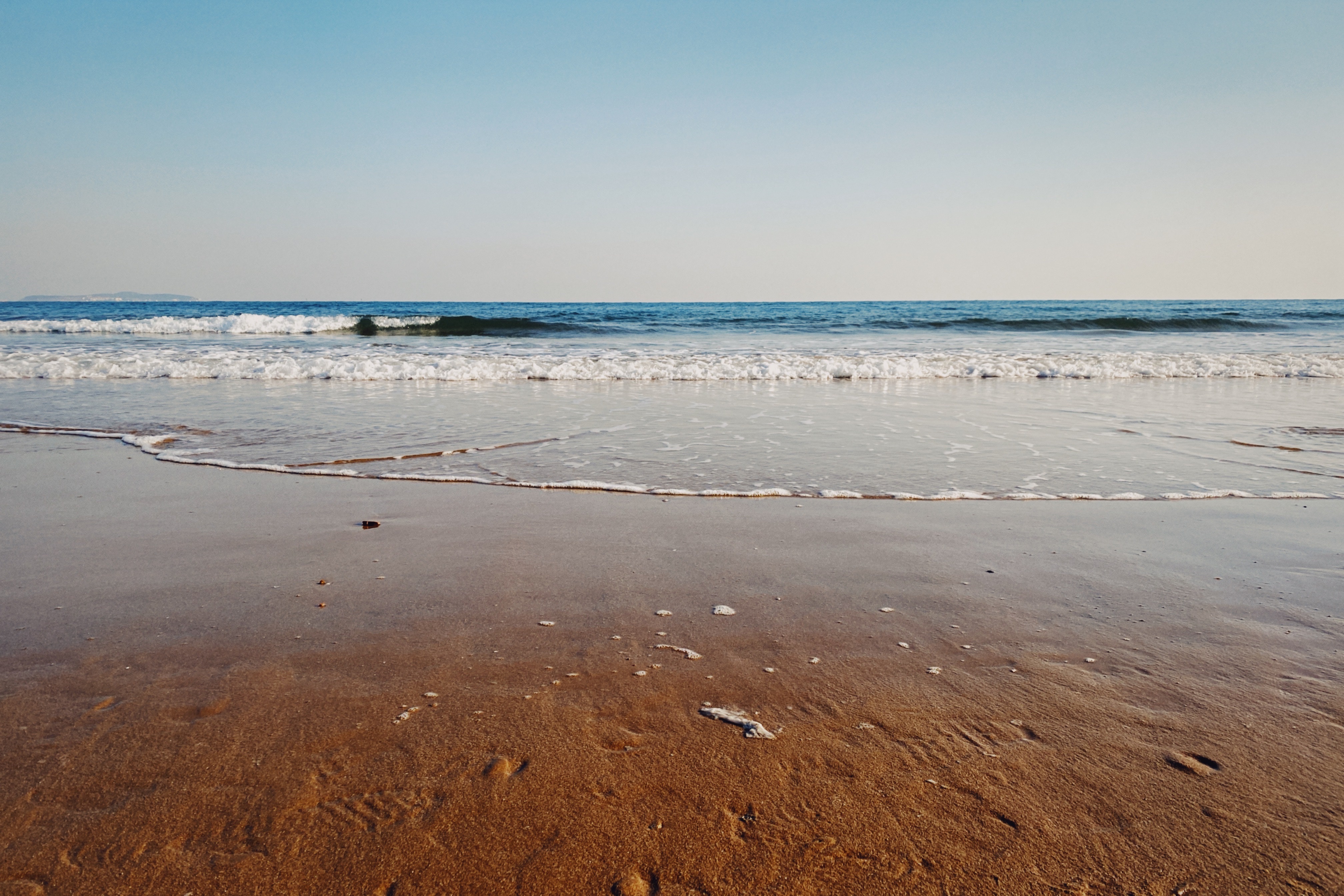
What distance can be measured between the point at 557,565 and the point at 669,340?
58.0ft

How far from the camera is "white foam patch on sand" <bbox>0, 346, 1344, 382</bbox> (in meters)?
11.9

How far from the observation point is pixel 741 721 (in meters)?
1.91

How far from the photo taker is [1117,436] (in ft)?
21.4

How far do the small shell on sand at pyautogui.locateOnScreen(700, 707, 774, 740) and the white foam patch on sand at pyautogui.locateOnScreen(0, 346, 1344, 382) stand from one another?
1002 centimetres

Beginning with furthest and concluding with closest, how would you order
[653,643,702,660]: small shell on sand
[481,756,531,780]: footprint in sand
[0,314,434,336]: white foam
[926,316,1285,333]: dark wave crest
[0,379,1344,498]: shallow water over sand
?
[926,316,1285,333]: dark wave crest, [0,314,434,336]: white foam, [0,379,1344,498]: shallow water over sand, [653,643,702,660]: small shell on sand, [481,756,531,780]: footprint in sand

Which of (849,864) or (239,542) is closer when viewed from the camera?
(849,864)

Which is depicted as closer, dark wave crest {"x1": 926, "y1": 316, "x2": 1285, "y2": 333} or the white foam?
the white foam

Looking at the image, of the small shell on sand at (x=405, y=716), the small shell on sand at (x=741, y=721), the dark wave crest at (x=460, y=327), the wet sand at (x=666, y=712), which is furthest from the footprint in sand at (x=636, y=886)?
the dark wave crest at (x=460, y=327)

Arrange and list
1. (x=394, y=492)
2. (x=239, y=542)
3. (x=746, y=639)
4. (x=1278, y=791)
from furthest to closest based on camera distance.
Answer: (x=394, y=492), (x=239, y=542), (x=746, y=639), (x=1278, y=791)

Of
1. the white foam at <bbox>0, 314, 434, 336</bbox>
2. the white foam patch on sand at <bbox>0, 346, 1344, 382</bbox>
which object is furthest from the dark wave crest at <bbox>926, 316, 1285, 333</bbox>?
the white foam at <bbox>0, 314, 434, 336</bbox>

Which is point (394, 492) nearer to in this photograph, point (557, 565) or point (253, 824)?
point (557, 565)

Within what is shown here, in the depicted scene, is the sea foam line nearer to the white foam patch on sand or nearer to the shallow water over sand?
the shallow water over sand

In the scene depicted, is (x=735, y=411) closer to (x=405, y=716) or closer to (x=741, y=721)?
(x=741, y=721)

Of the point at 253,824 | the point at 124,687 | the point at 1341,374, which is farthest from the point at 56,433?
the point at 1341,374
